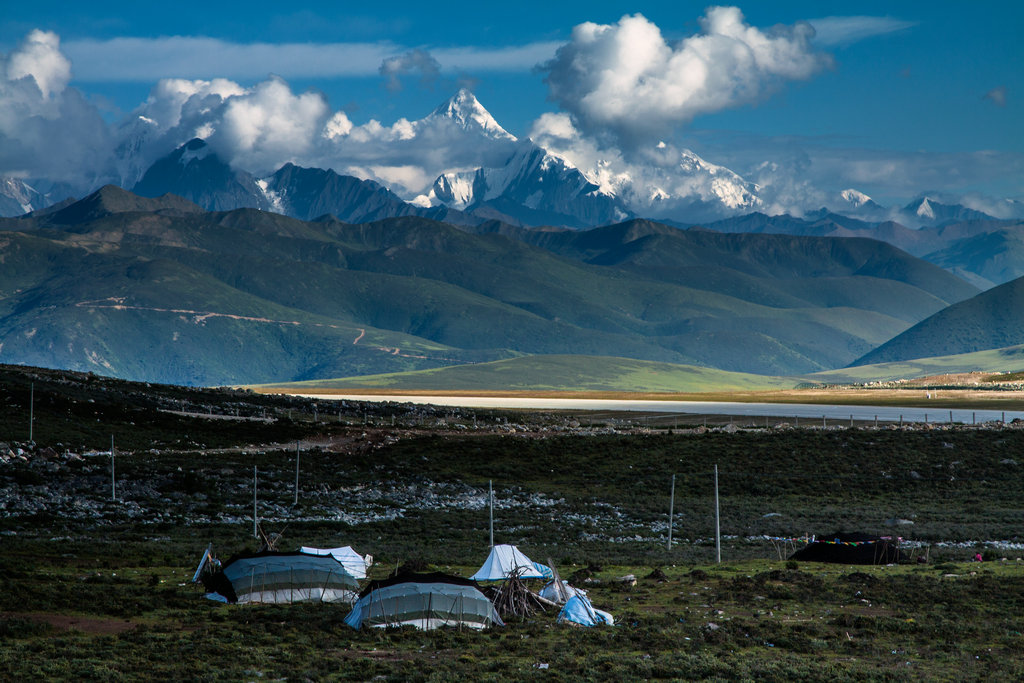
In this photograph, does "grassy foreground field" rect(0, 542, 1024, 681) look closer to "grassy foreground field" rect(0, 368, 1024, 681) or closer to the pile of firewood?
"grassy foreground field" rect(0, 368, 1024, 681)

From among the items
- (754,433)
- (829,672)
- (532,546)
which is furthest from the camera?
(754,433)

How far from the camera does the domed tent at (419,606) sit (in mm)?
26109

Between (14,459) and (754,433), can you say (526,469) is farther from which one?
(14,459)

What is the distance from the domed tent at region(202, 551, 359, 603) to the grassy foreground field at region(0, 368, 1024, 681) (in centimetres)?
91

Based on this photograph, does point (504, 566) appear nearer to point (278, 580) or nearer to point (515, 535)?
point (278, 580)

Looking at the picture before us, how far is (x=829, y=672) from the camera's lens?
71.2 ft

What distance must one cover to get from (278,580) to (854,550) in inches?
814

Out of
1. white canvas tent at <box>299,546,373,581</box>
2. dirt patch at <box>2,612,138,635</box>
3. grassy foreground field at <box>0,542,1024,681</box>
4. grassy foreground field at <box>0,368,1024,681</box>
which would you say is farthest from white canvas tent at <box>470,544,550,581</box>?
dirt patch at <box>2,612,138,635</box>

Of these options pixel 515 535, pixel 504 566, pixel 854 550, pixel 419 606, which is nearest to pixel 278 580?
pixel 419 606

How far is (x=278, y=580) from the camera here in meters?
29.4

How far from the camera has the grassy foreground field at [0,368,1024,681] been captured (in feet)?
75.5

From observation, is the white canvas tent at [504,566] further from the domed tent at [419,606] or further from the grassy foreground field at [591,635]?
the domed tent at [419,606]

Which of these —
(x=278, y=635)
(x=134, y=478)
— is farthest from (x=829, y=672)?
(x=134, y=478)

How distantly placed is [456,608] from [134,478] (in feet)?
109
